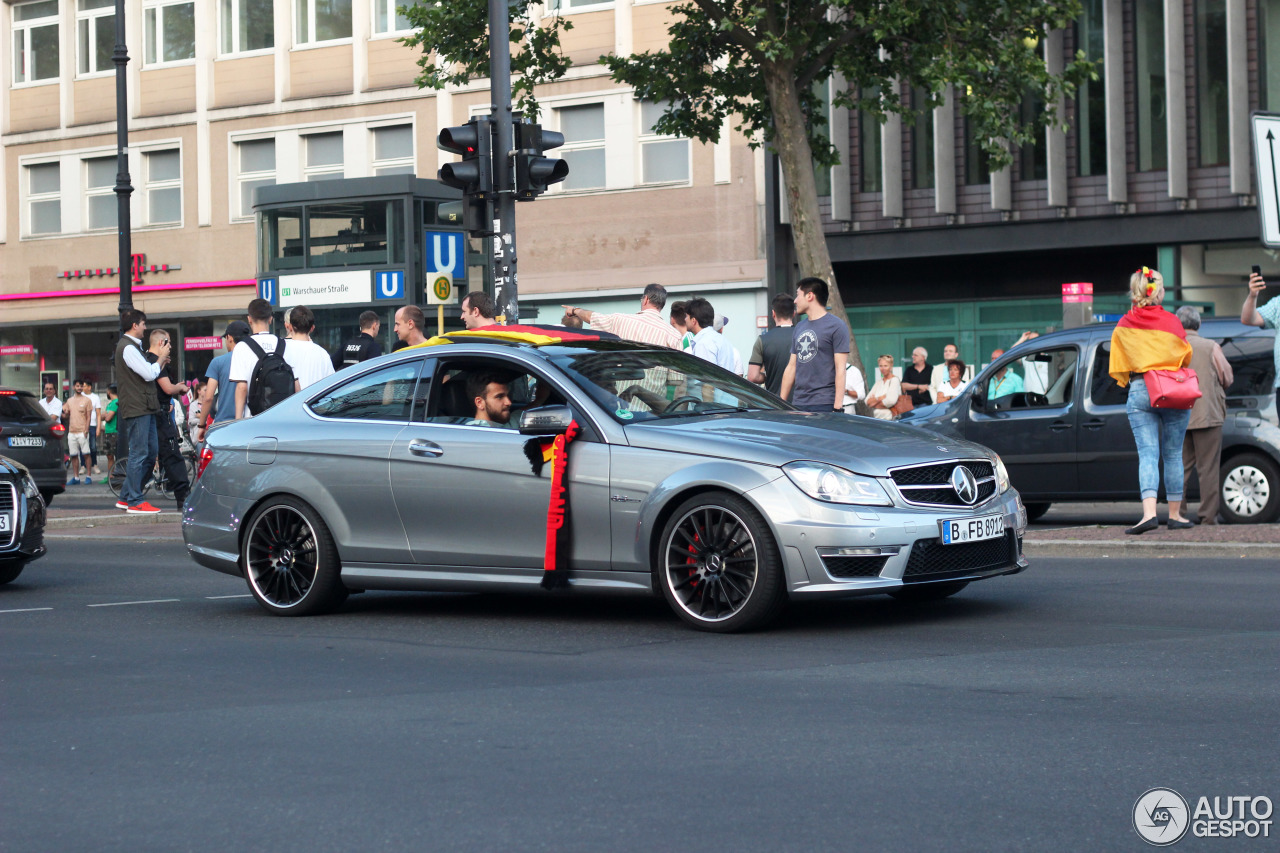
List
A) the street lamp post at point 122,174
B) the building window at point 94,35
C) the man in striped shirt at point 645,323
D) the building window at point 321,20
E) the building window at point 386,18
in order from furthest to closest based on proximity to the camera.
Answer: the building window at point 94,35 → the building window at point 321,20 → the building window at point 386,18 → the street lamp post at point 122,174 → the man in striped shirt at point 645,323

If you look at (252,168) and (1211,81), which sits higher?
(252,168)

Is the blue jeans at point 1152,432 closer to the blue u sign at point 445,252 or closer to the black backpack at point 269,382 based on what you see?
the black backpack at point 269,382

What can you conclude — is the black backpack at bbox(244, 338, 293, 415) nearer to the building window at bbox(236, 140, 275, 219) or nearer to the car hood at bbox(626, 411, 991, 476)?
the car hood at bbox(626, 411, 991, 476)

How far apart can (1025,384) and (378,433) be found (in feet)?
25.1

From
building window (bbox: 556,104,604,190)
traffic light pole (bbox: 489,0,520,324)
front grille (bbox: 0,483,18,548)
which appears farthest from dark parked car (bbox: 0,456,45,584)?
building window (bbox: 556,104,604,190)

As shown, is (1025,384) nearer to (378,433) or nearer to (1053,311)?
(378,433)

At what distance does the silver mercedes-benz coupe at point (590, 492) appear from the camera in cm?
791

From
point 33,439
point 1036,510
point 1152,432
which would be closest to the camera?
point 1152,432

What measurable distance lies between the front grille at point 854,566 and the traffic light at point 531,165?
7.16 meters

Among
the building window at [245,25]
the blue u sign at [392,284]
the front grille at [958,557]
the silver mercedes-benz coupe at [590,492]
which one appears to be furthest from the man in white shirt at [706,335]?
the building window at [245,25]

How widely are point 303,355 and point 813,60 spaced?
1061 cm

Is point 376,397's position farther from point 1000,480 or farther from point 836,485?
point 1000,480

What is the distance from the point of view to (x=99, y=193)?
1586 inches

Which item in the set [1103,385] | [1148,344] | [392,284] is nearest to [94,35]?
[392,284]
